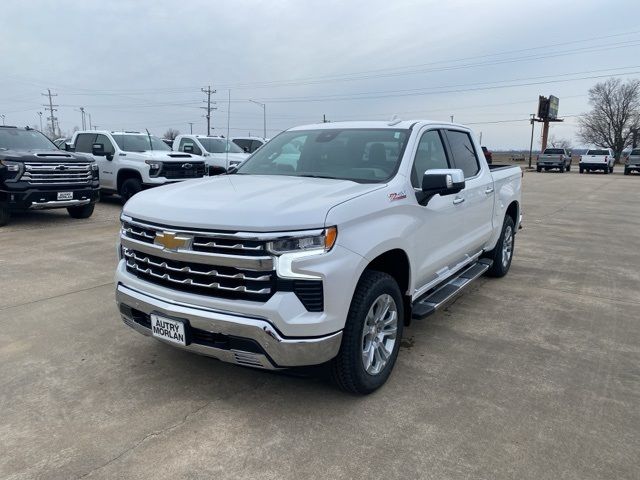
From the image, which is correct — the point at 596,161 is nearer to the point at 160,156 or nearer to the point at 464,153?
the point at 160,156

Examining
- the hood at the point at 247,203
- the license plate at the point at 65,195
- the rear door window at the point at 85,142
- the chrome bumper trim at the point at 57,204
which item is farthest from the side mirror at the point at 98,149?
the hood at the point at 247,203

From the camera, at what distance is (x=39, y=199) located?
9.27 metres

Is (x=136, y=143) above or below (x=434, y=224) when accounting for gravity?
above

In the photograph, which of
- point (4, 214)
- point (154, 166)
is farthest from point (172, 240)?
point (154, 166)

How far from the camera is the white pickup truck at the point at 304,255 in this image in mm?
2785

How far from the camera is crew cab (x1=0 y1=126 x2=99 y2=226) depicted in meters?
9.07

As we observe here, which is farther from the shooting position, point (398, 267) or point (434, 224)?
point (434, 224)

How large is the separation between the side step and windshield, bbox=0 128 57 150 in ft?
29.4

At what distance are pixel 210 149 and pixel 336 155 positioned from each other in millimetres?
11793

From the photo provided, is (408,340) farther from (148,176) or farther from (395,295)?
(148,176)

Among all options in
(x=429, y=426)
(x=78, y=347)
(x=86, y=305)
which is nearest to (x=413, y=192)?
(x=429, y=426)

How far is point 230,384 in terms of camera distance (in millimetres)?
3469

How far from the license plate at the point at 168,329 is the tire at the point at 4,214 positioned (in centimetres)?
789

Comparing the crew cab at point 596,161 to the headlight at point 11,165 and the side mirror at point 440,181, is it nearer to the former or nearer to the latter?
the headlight at point 11,165
